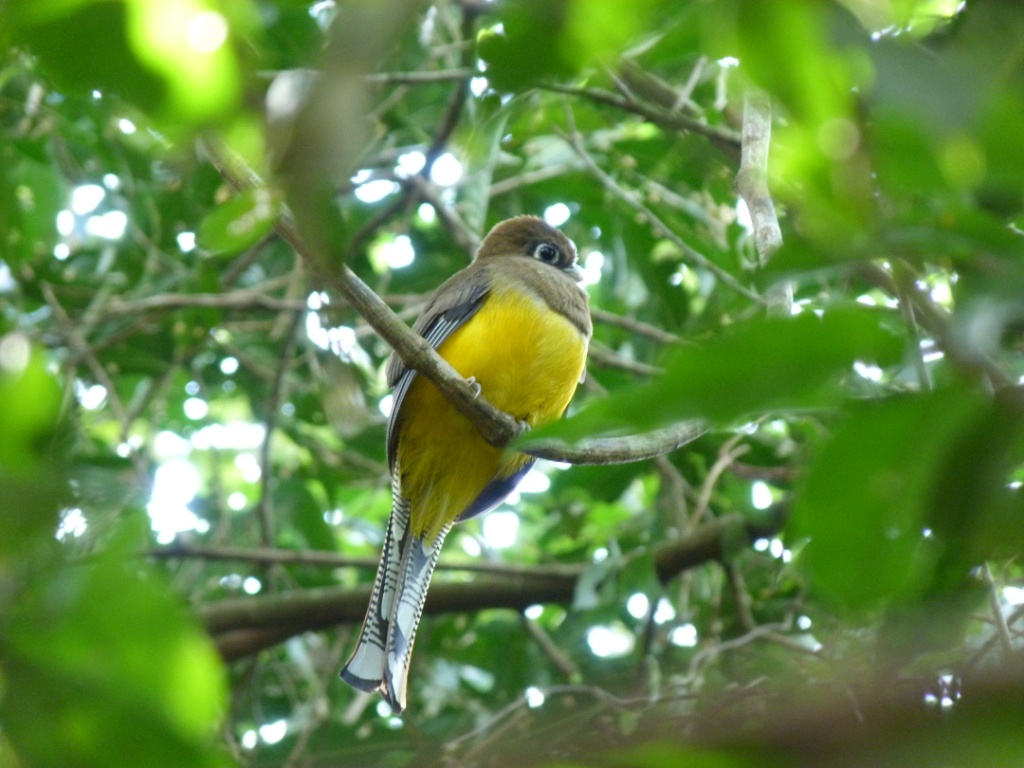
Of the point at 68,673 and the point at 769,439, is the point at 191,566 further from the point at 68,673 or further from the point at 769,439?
the point at 68,673

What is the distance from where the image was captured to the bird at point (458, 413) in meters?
4.60

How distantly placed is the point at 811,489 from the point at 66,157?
505 centimetres

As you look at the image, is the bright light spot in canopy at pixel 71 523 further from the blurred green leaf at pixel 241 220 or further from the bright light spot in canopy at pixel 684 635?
the bright light spot in canopy at pixel 684 635

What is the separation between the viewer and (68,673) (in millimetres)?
906

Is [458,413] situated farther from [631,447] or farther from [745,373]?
[745,373]

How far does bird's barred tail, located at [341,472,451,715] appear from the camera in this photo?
429 centimetres

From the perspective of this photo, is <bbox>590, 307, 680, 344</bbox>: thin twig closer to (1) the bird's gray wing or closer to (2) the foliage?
(1) the bird's gray wing

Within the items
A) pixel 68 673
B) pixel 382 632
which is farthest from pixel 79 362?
pixel 68 673

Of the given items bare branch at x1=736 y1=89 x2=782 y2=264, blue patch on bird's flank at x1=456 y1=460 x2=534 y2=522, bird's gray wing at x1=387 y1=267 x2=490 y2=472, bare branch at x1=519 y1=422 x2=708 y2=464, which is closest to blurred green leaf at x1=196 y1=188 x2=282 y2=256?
bare branch at x1=736 y1=89 x2=782 y2=264

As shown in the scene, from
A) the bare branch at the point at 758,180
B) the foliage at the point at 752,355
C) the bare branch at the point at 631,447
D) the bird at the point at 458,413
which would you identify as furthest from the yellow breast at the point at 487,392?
the bare branch at the point at 758,180

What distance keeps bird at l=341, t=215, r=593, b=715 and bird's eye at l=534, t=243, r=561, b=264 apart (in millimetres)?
452

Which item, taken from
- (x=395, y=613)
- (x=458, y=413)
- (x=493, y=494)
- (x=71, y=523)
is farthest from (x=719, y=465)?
(x=71, y=523)

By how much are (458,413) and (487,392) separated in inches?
7.1

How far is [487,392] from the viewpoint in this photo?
465cm
